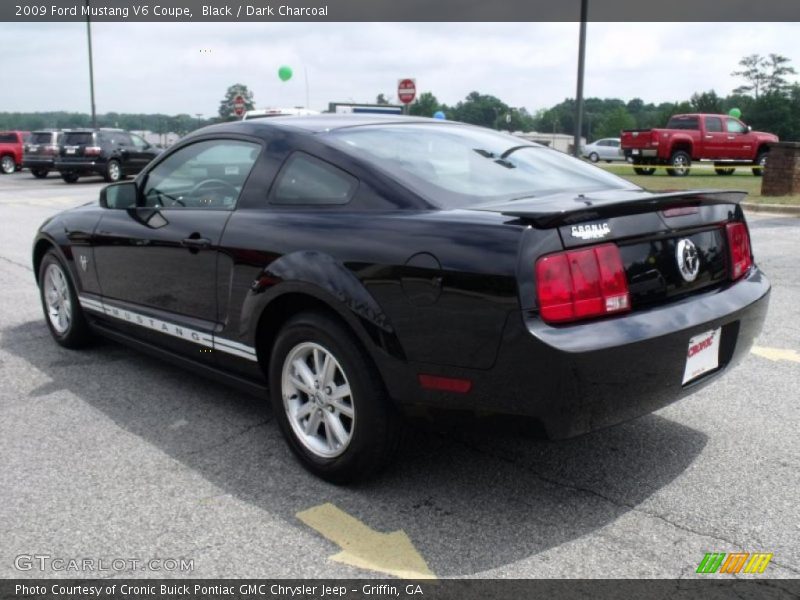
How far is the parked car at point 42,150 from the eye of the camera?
27250mm

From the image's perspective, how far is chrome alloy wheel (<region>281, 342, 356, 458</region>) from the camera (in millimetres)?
3104

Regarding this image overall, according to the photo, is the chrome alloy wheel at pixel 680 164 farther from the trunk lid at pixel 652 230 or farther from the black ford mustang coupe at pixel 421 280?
the trunk lid at pixel 652 230

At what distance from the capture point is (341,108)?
19.2 metres

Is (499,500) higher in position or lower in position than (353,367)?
lower

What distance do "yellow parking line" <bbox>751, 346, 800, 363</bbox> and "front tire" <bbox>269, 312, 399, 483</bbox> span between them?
117 inches

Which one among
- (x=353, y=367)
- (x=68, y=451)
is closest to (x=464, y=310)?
(x=353, y=367)

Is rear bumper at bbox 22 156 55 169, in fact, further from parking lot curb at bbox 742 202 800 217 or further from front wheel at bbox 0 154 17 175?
parking lot curb at bbox 742 202 800 217

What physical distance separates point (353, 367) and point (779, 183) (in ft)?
46.5

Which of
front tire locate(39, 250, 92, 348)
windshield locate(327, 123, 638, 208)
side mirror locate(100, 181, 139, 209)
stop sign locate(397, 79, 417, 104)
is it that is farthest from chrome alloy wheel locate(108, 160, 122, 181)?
windshield locate(327, 123, 638, 208)

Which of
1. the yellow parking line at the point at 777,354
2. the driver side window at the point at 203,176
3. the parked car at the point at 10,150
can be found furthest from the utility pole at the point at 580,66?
the parked car at the point at 10,150

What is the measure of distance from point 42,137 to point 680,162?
2169cm

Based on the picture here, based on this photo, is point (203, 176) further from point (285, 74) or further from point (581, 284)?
point (285, 74)

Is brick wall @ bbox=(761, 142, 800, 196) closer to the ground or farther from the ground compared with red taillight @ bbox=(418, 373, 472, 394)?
farther from the ground

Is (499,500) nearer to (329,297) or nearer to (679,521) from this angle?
(679,521)
